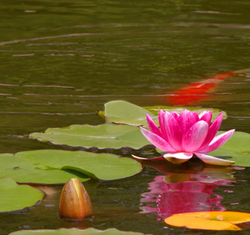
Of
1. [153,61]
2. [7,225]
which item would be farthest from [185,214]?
[153,61]

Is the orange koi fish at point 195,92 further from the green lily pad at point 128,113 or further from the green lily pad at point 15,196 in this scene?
the green lily pad at point 15,196

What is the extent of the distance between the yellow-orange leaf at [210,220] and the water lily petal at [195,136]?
1.53 ft

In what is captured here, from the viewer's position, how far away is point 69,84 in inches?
146

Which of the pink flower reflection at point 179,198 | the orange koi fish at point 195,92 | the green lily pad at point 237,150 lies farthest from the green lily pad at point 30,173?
the orange koi fish at point 195,92

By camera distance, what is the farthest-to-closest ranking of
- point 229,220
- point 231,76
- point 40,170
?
point 231,76 → point 40,170 → point 229,220

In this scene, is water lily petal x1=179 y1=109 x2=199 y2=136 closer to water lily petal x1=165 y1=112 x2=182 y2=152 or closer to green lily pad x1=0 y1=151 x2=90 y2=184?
water lily petal x1=165 y1=112 x2=182 y2=152

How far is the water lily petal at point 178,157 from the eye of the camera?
6.66ft

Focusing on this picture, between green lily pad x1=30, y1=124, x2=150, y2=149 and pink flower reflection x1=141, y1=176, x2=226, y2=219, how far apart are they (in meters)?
0.35

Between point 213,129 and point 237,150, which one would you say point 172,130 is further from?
point 237,150

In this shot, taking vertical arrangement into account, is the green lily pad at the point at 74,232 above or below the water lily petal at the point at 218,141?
below

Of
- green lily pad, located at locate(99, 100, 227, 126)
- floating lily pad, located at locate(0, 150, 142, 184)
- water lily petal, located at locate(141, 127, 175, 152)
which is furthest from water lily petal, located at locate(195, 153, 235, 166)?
green lily pad, located at locate(99, 100, 227, 126)

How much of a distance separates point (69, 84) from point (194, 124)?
6.10 ft

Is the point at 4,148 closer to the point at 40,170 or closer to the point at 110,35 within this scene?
the point at 40,170

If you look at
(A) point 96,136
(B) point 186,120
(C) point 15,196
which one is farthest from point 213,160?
(C) point 15,196
